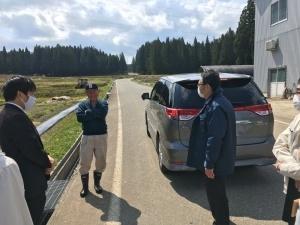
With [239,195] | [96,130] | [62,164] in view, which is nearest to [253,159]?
[239,195]

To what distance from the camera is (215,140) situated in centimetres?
516

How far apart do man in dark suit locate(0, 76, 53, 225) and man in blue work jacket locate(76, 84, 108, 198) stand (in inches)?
108

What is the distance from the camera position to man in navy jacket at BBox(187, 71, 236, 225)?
5.17 m

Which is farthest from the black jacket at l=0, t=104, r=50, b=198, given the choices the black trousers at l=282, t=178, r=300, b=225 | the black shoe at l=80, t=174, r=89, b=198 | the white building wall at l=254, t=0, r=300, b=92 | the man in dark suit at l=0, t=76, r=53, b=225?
the white building wall at l=254, t=0, r=300, b=92

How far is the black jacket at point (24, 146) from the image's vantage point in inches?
167

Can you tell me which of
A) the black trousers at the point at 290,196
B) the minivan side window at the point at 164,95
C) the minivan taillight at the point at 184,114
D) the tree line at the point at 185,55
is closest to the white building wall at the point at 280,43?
the minivan side window at the point at 164,95

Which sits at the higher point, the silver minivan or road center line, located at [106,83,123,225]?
the silver minivan

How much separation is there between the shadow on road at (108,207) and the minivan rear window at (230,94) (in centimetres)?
183

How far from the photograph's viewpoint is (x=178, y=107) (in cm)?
752

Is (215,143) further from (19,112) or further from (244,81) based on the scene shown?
(244,81)

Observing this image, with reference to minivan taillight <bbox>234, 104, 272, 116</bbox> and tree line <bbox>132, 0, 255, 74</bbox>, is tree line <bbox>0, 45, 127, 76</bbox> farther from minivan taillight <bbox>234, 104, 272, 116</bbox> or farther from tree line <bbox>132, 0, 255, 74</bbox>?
minivan taillight <bbox>234, 104, 272, 116</bbox>

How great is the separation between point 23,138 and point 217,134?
2.14m

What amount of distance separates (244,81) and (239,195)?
2.00 metres

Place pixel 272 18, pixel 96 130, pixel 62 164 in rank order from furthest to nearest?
pixel 272 18 < pixel 62 164 < pixel 96 130
